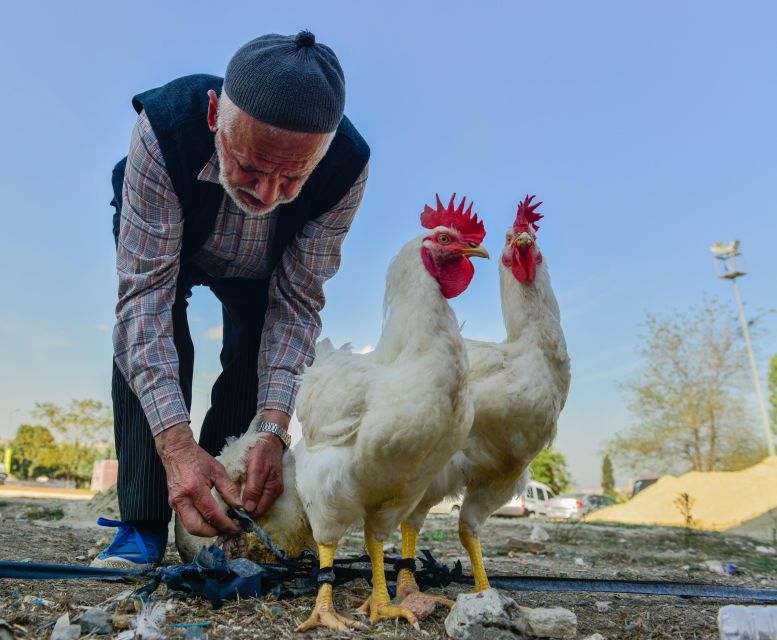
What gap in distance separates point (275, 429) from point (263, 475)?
0.27 m

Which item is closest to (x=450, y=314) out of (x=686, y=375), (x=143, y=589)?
Result: (x=143, y=589)

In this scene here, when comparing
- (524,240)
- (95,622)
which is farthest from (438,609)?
(524,240)

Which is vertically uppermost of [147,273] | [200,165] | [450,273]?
[200,165]

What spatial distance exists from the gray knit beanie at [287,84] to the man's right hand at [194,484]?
55.5 inches

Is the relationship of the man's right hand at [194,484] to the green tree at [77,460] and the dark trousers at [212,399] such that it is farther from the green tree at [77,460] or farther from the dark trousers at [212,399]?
the green tree at [77,460]

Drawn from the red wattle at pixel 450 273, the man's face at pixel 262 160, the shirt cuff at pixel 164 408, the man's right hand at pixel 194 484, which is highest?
the man's face at pixel 262 160

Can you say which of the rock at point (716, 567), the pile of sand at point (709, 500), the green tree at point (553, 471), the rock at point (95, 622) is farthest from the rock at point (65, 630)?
the green tree at point (553, 471)

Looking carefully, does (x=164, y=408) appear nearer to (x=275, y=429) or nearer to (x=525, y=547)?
(x=275, y=429)

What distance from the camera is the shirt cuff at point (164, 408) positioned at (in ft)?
8.96

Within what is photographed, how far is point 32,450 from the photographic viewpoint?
128 ft

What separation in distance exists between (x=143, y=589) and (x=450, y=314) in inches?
60.5

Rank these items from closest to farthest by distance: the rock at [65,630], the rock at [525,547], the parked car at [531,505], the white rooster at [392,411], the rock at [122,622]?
1. the rock at [65,630]
2. the rock at [122,622]
3. the white rooster at [392,411]
4. the rock at [525,547]
5. the parked car at [531,505]

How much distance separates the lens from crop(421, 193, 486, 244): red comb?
2.72 meters

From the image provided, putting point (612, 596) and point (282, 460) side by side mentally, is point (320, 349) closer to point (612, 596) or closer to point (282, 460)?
point (282, 460)
